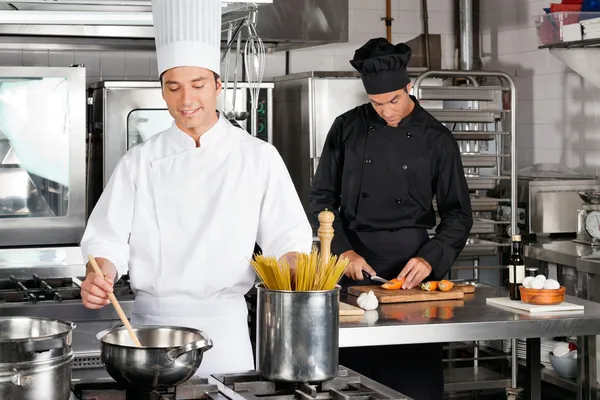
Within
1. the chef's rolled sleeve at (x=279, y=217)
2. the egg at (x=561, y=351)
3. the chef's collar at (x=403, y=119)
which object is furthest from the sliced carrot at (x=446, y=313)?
the egg at (x=561, y=351)

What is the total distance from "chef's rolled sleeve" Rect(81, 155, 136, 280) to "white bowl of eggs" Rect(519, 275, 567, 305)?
1.46 meters

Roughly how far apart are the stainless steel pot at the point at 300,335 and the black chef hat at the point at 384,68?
1.94 meters

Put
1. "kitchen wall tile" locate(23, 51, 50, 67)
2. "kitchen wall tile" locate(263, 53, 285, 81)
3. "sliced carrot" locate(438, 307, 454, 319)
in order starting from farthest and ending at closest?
"kitchen wall tile" locate(263, 53, 285, 81)
"kitchen wall tile" locate(23, 51, 50, 67)
"sliced carrot" locate(438, 307, 454, 319)

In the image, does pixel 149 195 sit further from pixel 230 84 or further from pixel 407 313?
pixel 230 84

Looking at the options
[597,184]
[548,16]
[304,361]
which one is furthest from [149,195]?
[597,184]

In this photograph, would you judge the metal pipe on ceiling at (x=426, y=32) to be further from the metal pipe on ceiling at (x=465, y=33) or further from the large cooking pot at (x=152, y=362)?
the large cooking pot at (x=152, y=362)

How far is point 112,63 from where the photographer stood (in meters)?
6.00

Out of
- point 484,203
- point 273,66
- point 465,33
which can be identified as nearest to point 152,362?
point 484,203

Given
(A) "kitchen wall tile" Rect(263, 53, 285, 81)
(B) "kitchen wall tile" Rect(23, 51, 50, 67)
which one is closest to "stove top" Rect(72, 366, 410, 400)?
(B) "kitchen wall tile" Rect(23, 51, 50, 67)

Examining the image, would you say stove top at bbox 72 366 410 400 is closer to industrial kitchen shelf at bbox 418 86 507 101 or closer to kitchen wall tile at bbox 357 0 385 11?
industrial kitchen shelf at bbox 418 86 507 101

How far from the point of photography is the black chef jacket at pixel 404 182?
3908mm

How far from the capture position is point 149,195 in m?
2.77

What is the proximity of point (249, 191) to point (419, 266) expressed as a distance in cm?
108

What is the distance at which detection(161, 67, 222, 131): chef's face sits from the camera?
266 cm
